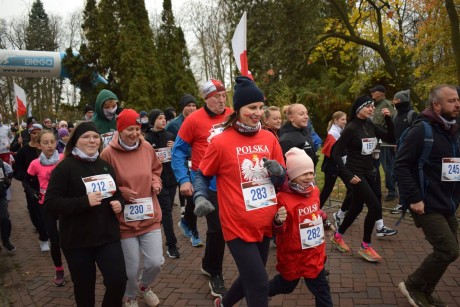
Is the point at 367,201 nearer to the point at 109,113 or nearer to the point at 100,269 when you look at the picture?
the point at 100,269

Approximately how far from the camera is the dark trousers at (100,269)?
317 centimetres

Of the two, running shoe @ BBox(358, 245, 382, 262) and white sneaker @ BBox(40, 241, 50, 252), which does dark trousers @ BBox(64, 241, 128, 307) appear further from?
white sneaker @ BBox(40, 241, 50, 252)

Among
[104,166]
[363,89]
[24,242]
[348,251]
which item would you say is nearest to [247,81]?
[104,166]

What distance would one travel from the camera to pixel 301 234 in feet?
10.4

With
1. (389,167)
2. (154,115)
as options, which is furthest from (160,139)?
(389,167)

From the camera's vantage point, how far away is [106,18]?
86.8ft

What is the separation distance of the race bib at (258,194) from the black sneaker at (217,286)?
1616 mm

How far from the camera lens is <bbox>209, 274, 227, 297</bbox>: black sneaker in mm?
4188

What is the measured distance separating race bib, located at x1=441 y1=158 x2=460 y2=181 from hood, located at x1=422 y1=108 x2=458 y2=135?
28cm

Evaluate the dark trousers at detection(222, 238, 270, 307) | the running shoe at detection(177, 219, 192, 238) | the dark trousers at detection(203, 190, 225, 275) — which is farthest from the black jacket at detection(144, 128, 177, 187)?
the dark trousers at detection(222, 238, 270, 307)

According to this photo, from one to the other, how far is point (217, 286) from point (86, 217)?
173 cm

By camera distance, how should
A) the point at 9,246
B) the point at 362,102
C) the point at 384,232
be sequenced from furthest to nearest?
the point at 9,246 < the point at 384,232 < the point at 362,102

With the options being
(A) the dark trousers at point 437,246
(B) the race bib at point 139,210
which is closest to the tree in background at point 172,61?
(B) the race bib at point 139,210

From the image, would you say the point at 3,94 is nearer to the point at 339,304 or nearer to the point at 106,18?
the point at 106,18
